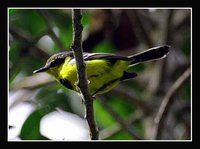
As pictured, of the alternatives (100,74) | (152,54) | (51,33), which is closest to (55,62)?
(100,74)

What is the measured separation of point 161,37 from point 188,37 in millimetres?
845

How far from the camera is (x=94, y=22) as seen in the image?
5141 mm

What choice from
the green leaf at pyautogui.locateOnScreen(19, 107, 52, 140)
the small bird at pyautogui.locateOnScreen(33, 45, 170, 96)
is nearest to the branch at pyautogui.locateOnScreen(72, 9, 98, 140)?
the small bird at pyautogui.locateOnScreen(33, 45, 170, 96)

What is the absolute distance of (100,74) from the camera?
3648 mm

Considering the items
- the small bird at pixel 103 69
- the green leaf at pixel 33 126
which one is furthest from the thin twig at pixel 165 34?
the green leaf at pixel 33 126

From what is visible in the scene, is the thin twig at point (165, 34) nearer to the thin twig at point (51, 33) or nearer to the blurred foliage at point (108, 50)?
the blurred foliage at point (108, 50)

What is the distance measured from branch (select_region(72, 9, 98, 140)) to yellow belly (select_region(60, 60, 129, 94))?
422 millimetres

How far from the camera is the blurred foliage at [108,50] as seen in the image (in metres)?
4.29

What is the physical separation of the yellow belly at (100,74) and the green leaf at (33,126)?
11.6 inches

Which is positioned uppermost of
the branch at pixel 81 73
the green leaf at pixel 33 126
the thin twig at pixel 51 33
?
the thin twig at pixel 51 33

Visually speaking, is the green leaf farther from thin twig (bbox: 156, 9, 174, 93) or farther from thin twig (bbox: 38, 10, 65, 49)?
thin twig (bbox: 156, 9, 174, 93)
